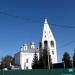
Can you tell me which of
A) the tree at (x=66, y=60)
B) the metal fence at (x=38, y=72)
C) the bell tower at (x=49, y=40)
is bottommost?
the metal fence at (x=38, y=72)

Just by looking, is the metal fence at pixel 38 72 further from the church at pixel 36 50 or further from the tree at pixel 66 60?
the church at pixel 36 50

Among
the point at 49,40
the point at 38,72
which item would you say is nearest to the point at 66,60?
the point at 49,40

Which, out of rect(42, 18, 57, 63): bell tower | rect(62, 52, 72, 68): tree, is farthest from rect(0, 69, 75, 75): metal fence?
rect(42, 18, 57, 63): bell tower

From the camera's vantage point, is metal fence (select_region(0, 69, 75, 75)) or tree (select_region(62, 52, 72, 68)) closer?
metal fence (select_region(0, 69, 75, 75))

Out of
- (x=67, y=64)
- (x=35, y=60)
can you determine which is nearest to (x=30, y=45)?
(x=35, y=60)

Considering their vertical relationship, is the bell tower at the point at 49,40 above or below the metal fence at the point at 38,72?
above

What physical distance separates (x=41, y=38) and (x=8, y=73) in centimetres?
10501

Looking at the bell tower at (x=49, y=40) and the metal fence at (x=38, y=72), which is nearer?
the metal fence at (x=38, y=72)

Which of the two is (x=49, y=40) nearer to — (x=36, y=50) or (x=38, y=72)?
(x=36, y=50)

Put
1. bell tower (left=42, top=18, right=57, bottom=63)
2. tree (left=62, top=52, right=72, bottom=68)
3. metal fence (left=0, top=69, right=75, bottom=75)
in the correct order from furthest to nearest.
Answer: bell tower (left=42, top=18, right=57, bottom=63) → tree (left=62, top=52, right=72, bottom=68) → metal fence (left=0, top=69, right=75, bottom=75)

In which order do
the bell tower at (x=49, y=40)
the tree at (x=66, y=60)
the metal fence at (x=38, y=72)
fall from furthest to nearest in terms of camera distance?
the bell tower at (x=49, y=40) → the tree at (x=66, y=60) → the metal fence at (x=38, y=72)

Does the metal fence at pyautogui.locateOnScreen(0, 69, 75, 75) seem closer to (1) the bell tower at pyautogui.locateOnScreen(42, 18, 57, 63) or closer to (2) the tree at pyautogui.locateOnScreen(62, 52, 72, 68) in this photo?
(2) the tree at pyautogui.locateOnScreen(62, 52, 72, 68)

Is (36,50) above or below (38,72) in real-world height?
above

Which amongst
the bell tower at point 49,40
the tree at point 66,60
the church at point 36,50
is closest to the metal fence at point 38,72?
the tree at point 66,60
